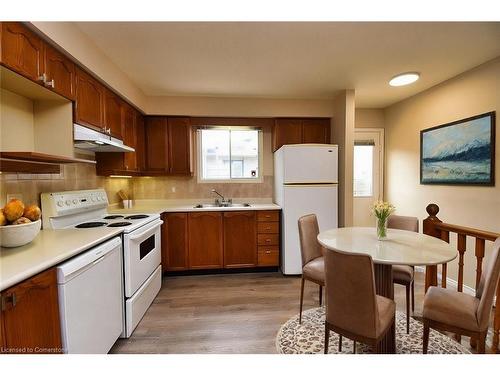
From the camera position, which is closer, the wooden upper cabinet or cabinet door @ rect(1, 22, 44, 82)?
cabinet door @ rect(1, 22, 44, 82)

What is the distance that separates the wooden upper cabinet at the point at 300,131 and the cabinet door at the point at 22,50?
9.20ft

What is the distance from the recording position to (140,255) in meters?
2.28

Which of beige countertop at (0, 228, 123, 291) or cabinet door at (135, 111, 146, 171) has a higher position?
cabinet door at (135, 111, 146, 171)

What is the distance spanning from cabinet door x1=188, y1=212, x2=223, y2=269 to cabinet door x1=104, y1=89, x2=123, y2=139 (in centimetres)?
138

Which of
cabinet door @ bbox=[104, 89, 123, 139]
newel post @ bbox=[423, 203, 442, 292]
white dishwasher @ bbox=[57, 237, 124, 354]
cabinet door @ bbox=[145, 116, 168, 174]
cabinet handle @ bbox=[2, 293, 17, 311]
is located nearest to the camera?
cabinet handle @ bbox=[2, 293, 17, 311]

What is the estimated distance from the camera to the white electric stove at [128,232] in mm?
1992

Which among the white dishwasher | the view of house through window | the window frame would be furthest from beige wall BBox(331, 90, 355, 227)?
the white dishwasher

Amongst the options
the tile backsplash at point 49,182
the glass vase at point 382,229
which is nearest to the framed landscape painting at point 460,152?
the glass vase at point 382,229

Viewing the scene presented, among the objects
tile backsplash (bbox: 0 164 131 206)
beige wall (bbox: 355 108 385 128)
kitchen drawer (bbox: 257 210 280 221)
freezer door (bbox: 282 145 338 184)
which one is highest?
beige wall (bbox: 355 108 385 128)

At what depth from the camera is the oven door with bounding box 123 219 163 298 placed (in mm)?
2008

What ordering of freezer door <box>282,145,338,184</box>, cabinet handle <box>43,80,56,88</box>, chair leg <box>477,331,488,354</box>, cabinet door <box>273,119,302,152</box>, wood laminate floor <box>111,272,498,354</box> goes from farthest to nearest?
cabinet door <box>273,119,302,152</box> → freezer door <box>282,145,338,184</box> → wood laminate floor <box>111,272,498,354</box> → cabinet handle <box>43,80,56,88</box> → chair leg <box>477,331,488,354</box>

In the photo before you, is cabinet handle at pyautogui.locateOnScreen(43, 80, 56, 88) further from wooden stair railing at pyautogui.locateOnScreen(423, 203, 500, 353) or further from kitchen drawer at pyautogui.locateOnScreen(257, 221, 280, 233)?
wooden stair railing at pyautogui.locateOnScreen(423, 203, 500, 353)

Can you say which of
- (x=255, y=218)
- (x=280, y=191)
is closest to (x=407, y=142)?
(x=280, y=191)

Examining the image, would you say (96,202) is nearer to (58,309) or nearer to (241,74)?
(58,309)
